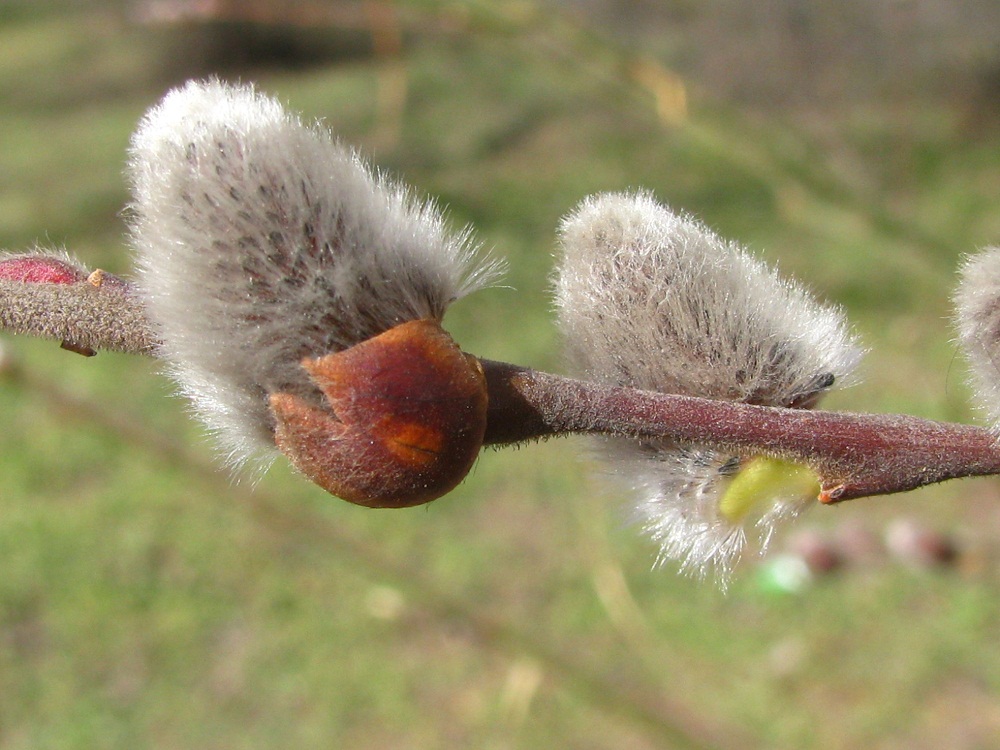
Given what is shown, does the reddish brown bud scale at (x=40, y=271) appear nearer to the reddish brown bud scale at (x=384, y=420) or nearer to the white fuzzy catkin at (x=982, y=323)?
the reddish brown bud scale at (x=384, y=420)

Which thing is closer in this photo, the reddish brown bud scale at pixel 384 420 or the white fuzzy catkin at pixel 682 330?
the reddish brown bud scale at pixel 384 420

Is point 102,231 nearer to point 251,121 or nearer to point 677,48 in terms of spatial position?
point 677,48

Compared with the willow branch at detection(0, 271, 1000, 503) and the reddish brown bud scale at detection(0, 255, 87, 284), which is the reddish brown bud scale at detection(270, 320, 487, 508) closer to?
the willow branch at detection(0, 271, 1000, 503)

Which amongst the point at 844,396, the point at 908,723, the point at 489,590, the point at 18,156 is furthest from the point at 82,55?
the point at 908,723

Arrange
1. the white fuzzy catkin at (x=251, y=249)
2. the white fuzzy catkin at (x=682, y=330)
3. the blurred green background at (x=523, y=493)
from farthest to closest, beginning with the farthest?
1. the blurred green background at (x=523, y=493)
2. the white fuzzy catkin at (x=682, y=330)
3. the white fuzzy catkin at (x=251, y=249)

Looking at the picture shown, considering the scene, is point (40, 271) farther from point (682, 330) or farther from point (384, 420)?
point (682, 330)

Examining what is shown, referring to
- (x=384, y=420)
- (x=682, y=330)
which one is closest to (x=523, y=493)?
(x=682, y=330)

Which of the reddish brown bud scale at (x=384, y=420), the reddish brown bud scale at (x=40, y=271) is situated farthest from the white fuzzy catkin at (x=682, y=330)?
the reddish brown bud scale at (x=40, y=271)
